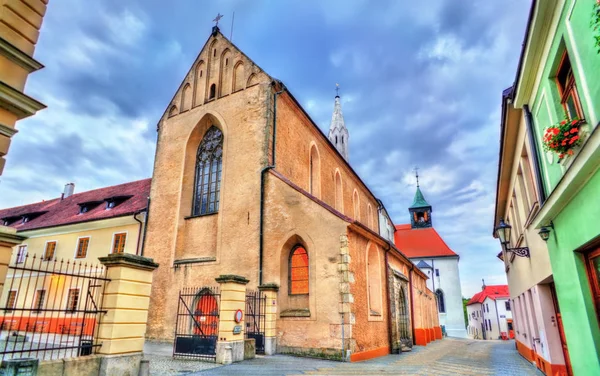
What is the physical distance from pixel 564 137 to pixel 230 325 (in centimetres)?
905

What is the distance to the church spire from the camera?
4766 cm

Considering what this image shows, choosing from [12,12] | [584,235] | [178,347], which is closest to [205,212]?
[178,347]

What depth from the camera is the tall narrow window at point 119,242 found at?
19944 mm

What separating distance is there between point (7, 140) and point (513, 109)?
1016cm

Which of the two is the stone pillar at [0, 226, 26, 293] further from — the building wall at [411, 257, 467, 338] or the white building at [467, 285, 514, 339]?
the white building at [467, 285, 514, 339]

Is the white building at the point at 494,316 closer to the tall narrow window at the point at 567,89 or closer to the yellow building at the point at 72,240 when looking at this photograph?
the yellow building at the point at 72,240

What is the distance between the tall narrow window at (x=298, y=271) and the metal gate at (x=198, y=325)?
2674 millimetres

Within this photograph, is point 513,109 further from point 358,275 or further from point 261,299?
point 261,299

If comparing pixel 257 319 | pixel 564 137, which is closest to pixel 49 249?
pixel 257 319

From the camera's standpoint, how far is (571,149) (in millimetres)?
5352

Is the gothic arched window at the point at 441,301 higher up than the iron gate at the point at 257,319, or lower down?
higher up

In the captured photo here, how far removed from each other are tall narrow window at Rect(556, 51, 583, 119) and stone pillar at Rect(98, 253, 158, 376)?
7.96 metres

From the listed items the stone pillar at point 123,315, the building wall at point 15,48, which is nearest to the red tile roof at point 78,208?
the stone pillar at point 123,315

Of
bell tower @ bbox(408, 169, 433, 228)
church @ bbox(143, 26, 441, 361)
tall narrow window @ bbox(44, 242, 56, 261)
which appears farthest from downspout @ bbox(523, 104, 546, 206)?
bell tower @ bbox(408, 169, 433, 228)
